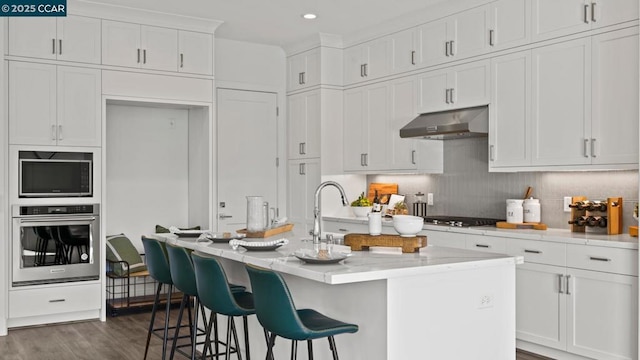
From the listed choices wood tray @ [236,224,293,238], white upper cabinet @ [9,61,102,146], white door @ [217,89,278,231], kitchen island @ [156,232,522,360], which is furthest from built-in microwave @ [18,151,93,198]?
kitchen island @ [156,232,522,360]

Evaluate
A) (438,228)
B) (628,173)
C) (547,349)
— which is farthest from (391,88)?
(547,349)

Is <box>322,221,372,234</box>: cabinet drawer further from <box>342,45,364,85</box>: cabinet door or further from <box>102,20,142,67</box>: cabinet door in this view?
<box>102,20,142,67</box>: cabinet door

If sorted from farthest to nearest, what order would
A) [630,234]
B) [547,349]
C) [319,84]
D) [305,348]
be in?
[319,84] → [547,349] → [630,234] → [305,348]

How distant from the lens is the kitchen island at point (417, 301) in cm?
279

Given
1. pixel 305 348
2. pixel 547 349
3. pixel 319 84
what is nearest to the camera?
pixel 305 348

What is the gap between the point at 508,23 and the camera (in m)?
4.95

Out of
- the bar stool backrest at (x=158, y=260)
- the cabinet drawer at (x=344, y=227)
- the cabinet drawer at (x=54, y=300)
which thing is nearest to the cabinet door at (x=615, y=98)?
the cabinet drawer at (x=344, y=227)

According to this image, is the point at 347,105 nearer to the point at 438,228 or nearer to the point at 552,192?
the point at 438,228

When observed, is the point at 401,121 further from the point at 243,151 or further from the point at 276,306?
the point at 276,306

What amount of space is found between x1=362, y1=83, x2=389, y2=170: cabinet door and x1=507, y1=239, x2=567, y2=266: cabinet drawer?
1912mm

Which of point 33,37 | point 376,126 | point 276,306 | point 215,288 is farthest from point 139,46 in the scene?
point 276,306

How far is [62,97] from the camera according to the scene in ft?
18.3

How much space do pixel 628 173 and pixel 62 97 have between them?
4.72m

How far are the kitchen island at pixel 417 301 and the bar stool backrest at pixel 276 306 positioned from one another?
12 centimetres
